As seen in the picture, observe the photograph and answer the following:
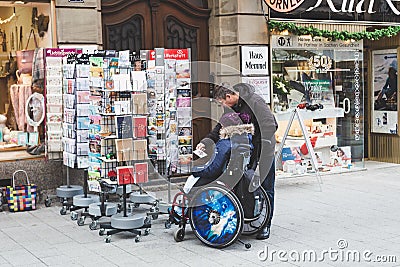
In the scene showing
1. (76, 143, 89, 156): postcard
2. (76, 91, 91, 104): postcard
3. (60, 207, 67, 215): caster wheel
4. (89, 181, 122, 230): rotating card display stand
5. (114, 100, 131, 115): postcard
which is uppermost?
(76, 91, 91, 104): postcard

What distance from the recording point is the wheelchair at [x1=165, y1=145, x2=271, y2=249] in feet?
23.6

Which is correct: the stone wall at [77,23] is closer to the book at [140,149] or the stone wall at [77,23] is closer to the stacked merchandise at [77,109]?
the stacked merchandise at [77,109]

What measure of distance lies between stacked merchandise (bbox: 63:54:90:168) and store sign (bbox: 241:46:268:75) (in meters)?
3.45

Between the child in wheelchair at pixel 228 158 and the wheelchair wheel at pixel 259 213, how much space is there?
408mm

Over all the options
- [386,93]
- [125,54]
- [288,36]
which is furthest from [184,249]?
[386,93]

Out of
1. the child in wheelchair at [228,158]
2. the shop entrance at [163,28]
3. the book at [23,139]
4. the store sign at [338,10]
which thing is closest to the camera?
the child in wheelchair at [228,158]

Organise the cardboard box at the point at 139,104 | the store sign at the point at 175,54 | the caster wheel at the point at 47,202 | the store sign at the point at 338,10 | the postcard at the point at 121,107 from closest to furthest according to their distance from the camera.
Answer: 1. the postcard at the point at 121,107
2. the cardboard box at the point at 139,104
3. the store sign at the point at 175,54
4. the caster wheel at the point at 47,202
5. the store sign at the point at 338,10

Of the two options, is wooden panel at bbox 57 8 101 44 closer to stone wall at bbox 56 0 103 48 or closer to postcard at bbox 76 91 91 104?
stone wall at bbox 56 0 103 48

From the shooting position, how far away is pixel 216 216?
7.28 m

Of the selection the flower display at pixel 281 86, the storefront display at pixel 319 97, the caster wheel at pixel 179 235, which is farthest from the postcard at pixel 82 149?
the flower display at pixel 281 86

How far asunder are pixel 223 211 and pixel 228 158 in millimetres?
584

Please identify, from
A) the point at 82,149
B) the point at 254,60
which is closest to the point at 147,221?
the point at 82,149

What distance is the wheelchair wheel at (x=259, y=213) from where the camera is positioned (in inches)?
297

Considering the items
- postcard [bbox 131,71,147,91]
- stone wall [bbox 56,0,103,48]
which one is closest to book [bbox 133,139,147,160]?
postcard [bbox 131,71,147,91]
